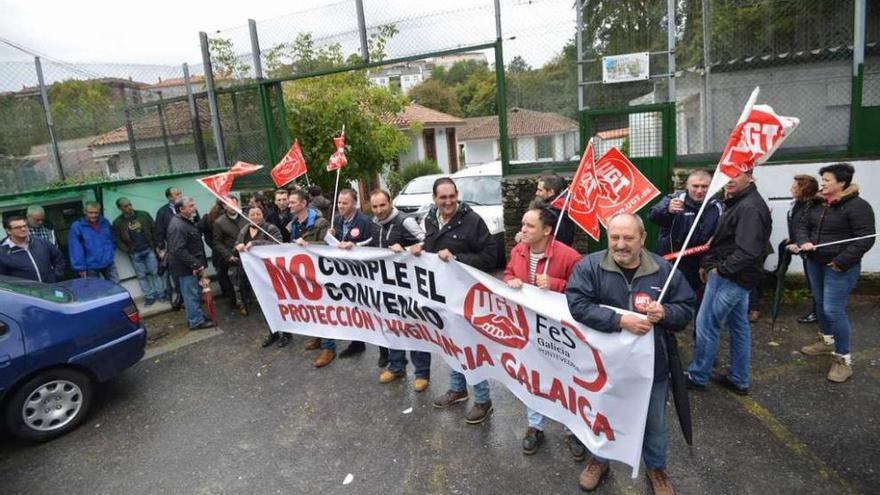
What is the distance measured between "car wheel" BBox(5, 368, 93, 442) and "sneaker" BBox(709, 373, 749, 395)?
5595mm

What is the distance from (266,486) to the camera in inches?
148

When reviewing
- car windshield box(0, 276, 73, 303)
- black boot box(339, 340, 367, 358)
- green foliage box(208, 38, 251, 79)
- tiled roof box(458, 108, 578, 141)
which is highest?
green foliage box(208, 38, 251, 79)

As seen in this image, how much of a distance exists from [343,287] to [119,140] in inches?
367

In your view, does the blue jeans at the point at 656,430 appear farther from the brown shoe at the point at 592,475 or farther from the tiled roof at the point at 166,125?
the tiled roof at the point at 166,125

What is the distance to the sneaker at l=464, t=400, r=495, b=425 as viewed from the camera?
14.1 ft

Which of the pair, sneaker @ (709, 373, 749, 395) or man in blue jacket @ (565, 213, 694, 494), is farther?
sneaker @ (709, 373, 749, 395)

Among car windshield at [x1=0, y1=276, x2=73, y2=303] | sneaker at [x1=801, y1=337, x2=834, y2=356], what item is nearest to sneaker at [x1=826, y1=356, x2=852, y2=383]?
sneaker at [x1=801, y1=337, x2=834, y2=356]

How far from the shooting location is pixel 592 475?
345 cm

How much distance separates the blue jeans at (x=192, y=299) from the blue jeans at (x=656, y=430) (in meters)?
5.78

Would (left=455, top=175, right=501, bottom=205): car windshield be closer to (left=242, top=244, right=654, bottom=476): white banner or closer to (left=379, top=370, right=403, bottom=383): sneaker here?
(left=242, top=244, right=654, bottom=476): white banner

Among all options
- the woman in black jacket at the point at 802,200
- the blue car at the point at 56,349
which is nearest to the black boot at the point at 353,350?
the blue car at the point at 56,349

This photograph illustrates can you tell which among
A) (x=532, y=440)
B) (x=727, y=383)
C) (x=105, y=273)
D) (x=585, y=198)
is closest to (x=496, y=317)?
(x=532, y=440)

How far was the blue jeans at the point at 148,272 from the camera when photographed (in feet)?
26.2

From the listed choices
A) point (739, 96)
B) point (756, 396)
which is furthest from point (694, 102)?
point (756, 396)
